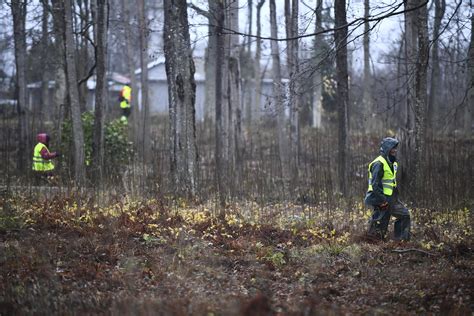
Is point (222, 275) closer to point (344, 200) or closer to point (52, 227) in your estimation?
point (52, 227)

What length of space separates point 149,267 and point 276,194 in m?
4.99

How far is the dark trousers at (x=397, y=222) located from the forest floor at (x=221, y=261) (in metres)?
0.27

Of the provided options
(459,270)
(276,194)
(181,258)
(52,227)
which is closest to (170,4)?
(276,194)

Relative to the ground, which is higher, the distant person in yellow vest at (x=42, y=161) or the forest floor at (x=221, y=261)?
the distant person in yellow vest at (x=42, y=161)

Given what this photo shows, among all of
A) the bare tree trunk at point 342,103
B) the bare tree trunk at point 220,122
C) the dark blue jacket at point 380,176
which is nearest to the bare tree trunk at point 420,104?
the bare tree trunk at point 342,103

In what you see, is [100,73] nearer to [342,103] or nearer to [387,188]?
[342,103]

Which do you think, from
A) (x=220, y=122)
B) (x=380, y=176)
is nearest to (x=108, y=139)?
(x=220, y=122)

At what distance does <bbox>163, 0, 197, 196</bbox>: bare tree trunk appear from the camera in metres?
12.4

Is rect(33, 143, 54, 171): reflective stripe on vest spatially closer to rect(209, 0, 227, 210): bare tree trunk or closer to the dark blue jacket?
rect(209, 0, 227, 210): bare tree trunk

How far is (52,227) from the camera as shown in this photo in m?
9.60

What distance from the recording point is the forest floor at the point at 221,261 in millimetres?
6312

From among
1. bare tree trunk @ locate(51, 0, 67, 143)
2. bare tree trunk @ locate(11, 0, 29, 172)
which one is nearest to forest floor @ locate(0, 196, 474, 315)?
bare tree trunk @ locate(11, 0, 29, 172)

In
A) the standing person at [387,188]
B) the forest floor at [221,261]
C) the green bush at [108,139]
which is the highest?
the green bush at [108,139]

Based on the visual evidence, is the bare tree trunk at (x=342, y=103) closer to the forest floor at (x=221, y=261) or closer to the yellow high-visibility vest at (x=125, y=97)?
the forest floor at (x=221, y=261)
